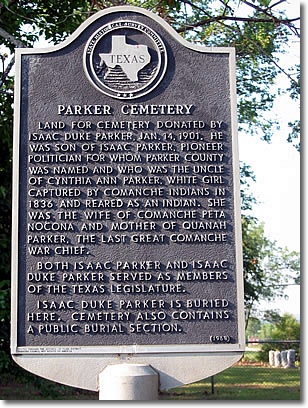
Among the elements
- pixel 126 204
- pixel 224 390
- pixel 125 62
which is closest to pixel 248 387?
pixel 224 390

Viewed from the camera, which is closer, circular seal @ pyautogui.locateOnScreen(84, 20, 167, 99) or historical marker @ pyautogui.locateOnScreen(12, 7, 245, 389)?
historical marker @ pyautogui.locateOnScreen(12, 7, 245, 389)

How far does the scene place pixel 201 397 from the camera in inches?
584

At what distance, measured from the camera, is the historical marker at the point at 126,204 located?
17.2ft

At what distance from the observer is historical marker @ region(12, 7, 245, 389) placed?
523 cm

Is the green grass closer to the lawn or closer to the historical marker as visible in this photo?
the lawn

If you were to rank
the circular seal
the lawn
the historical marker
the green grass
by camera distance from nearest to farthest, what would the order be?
the historical marker → the circular seal → the lawn → the green grass

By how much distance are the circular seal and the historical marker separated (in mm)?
11

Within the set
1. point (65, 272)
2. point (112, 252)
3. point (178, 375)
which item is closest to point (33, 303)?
point (65, 272)

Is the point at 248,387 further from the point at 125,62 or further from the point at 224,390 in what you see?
the point at 125,62

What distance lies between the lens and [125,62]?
5.72 meters

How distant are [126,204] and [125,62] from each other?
4.39ft

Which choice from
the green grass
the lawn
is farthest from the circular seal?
the green grass

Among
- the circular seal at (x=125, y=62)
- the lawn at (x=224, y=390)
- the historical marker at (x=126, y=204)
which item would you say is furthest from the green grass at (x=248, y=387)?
the circular seal at (x=125, y=62)

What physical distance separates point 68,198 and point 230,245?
1.47 metres
